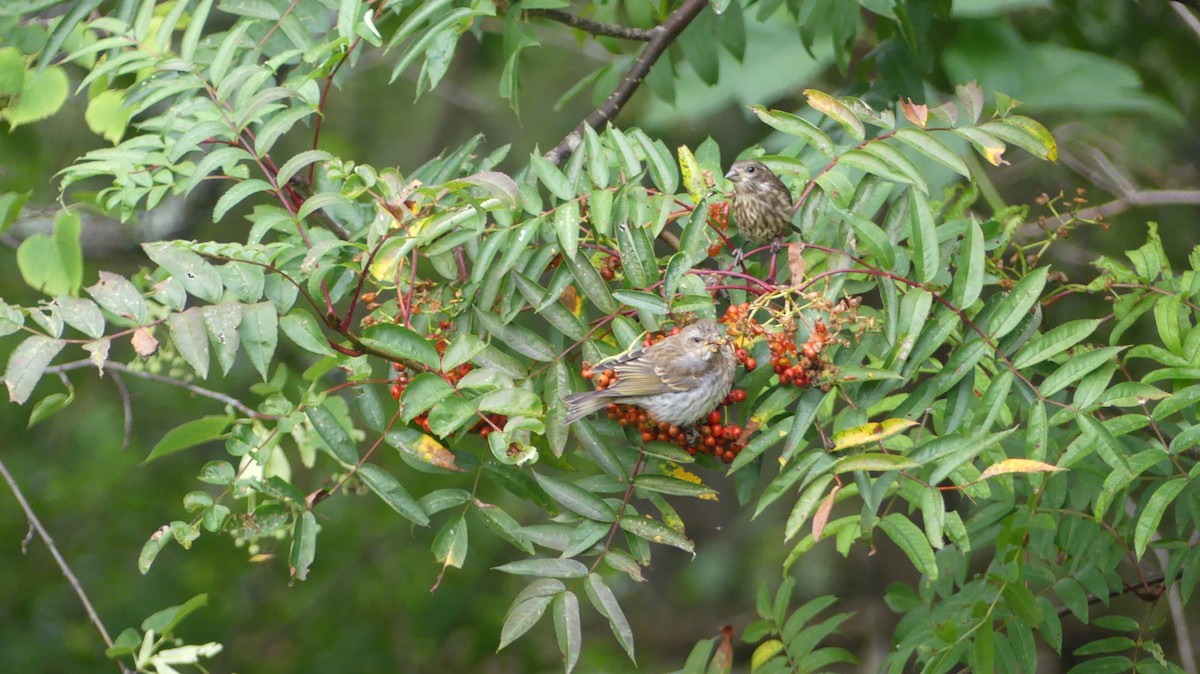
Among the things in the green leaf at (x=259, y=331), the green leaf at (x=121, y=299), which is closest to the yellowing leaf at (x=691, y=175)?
the green leaf at (x=259, y=331)

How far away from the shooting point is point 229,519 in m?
2.79

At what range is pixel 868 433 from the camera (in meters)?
2.52

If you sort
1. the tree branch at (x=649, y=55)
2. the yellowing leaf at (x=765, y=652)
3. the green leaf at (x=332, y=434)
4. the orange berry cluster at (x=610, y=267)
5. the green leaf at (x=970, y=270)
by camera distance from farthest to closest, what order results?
the tree branch at (x=649, y=55), the yellowing leaf at (x=765, y=652), the orange berry cluster at (x=610, y=267), the green leaf at (x=332, y=434), the green leaf at (x=970, y=270)

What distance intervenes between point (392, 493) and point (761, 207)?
140cm

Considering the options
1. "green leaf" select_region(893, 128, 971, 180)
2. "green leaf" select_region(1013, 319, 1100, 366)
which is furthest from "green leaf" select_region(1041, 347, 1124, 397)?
"green leaf" select_region(893, 128, 971, 180)

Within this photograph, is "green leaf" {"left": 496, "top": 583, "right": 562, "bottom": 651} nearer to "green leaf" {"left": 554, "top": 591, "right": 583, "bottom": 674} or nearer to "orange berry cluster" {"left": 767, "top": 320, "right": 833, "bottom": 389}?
"green leaf" {"left": 554, "top": 591, "right": 583, "bottom": 674}

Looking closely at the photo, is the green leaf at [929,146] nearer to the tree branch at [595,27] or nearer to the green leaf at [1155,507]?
the green leaf at [1155,507]

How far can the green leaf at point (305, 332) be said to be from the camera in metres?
2.62

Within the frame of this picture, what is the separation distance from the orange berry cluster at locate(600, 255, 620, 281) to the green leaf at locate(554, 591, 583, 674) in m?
0.87

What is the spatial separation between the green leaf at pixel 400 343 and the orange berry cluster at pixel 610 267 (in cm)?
64

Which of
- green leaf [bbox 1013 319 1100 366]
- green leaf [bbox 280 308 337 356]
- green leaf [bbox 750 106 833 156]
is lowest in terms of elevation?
green leaf [bbox 1013 319 1100 366]

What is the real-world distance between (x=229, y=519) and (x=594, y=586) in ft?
3.02

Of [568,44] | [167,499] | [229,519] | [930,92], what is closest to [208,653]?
[229,519]

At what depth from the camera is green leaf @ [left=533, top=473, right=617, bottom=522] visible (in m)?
2.78
